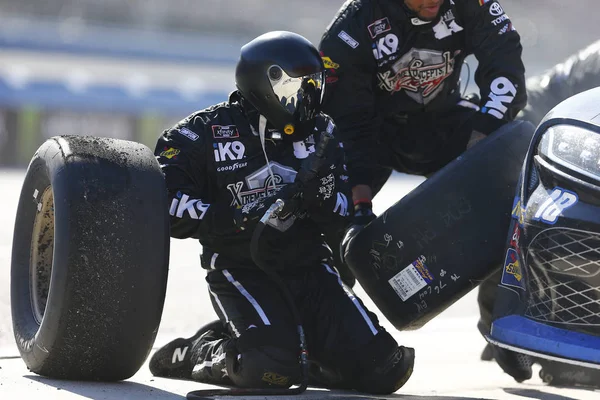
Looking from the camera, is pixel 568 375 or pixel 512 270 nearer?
pixel 512 270

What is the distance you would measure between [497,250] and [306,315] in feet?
2.54

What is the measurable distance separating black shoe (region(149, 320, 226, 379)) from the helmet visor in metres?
1.00

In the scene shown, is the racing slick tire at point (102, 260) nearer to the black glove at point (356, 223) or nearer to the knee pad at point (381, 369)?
the knee pad at point (381, 369)

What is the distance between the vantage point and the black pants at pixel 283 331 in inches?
139

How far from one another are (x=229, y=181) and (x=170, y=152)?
0.25m

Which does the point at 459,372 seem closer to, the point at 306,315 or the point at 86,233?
the point at 306,315

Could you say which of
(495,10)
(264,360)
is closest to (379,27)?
(495,10)

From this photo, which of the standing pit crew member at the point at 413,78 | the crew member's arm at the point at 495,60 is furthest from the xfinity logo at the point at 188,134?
the crew member's arm at the point at 495,60

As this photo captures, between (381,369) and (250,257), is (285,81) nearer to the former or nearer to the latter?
(250,257)

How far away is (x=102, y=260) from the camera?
3.02 m

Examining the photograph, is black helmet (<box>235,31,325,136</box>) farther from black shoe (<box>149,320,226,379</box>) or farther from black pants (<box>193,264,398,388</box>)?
black shoe (<box>149,320,226,379</box>)

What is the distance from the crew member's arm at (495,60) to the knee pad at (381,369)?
3.71 ft

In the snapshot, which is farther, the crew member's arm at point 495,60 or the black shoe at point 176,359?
the crew member's arm at point 495,60

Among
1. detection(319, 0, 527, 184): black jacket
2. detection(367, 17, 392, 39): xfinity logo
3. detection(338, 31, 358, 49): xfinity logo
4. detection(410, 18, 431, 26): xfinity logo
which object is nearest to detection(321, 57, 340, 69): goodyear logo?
detection(319, 0, 527, 184): black jacket
